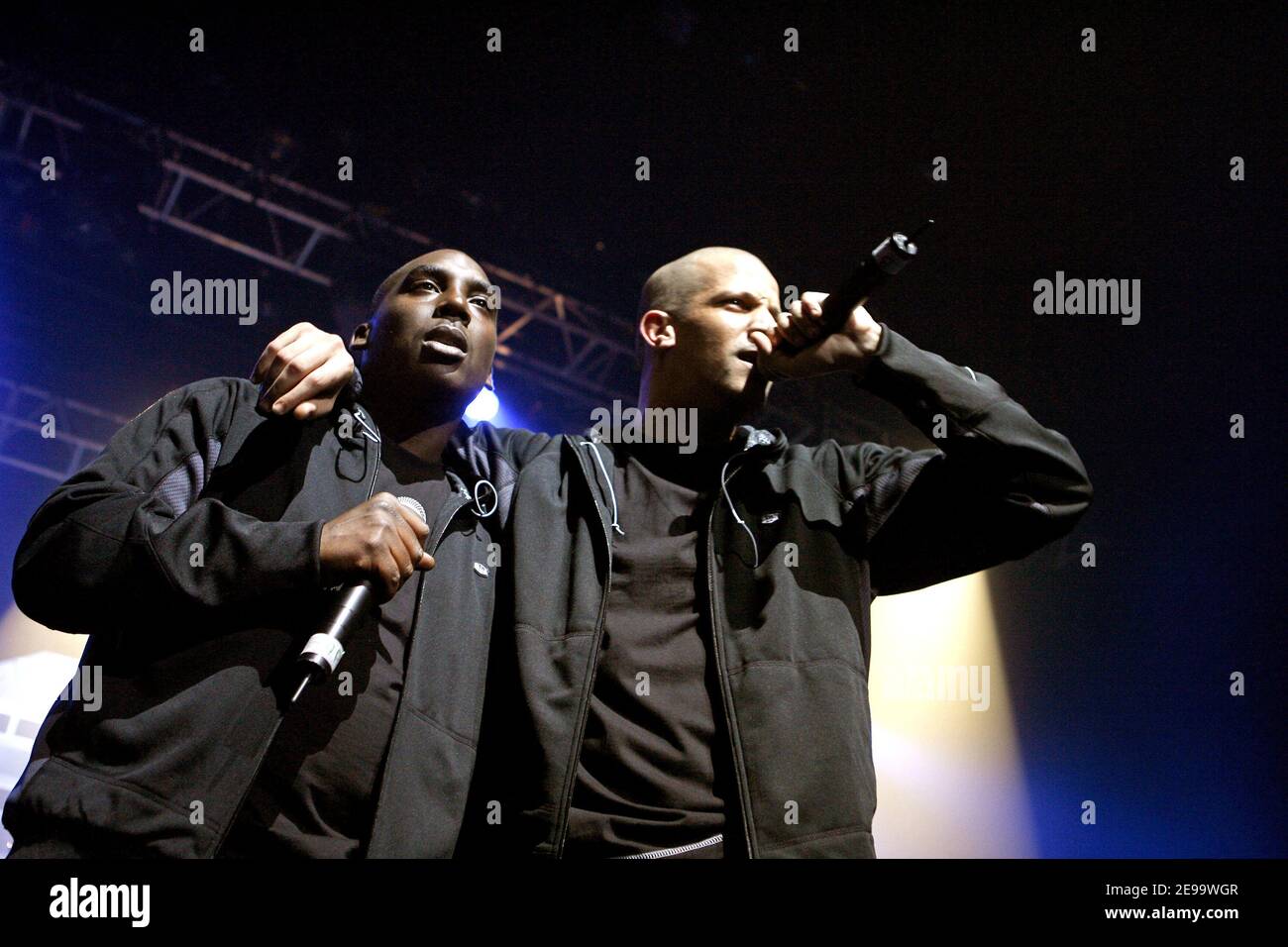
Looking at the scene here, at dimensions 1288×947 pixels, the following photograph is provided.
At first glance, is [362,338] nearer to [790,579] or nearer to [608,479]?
[608,479]

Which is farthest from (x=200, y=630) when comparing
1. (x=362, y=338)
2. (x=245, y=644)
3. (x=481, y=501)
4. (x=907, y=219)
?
(x=907, y=219)

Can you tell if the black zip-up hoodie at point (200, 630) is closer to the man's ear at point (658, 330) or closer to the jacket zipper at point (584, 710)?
the jacket zipper at point (584, 710)

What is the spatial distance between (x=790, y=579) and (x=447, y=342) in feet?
3.28

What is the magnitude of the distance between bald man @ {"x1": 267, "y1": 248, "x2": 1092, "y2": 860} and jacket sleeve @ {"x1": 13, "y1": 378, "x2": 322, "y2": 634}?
54cm

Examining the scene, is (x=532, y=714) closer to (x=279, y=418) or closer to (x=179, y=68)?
(x=279, y=418)

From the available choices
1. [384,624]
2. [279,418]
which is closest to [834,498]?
[384,624]

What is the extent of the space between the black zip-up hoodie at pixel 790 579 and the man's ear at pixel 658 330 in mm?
408

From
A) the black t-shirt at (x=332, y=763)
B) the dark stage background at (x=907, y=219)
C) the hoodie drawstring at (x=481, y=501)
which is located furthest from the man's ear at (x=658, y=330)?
the dark stage background at (x=907, y=219)

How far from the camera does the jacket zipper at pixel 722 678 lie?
1.77 metres

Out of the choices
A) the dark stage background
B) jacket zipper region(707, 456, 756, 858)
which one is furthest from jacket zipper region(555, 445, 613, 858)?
the dark stage background

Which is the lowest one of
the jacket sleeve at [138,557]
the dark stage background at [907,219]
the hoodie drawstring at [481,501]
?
the jacket sleeve at [138,557]

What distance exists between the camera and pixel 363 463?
2119 millimetres

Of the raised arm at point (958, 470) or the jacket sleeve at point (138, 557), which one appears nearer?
the jacket sleeve at point (138, 557)

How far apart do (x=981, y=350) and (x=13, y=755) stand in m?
5.15
